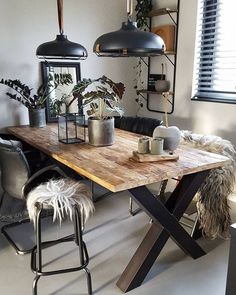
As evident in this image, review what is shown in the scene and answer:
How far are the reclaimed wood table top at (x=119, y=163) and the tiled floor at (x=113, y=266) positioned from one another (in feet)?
2.36

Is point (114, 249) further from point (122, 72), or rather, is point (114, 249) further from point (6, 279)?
point (122, 72)

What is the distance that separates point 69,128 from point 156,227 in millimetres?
1126

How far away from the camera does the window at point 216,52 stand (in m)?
2.91

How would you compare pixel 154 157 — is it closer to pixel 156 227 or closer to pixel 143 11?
pixel 156 227

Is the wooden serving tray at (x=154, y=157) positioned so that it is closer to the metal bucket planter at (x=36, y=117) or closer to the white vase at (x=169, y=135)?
the white vase at (x=169, y=135)

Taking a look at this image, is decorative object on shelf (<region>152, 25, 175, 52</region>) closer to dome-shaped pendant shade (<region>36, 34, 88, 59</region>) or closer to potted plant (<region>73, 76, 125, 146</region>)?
dome-shaped pendant shade (<region>36, 34, 88, 59</region>)

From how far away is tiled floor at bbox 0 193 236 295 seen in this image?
1808mm

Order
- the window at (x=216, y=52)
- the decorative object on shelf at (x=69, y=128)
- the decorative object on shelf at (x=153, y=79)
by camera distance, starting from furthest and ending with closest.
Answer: the decorative object on shelf at (x=153, y=79) < the window at (x=216, y=52) < the decorative object on shelf at (x=69, y=128)

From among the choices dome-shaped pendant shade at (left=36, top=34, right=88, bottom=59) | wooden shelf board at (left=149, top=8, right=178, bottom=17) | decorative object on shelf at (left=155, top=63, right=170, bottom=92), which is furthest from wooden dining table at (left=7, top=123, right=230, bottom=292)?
wooden shelf board at (left=149, top=8, right=178, bottom=17)

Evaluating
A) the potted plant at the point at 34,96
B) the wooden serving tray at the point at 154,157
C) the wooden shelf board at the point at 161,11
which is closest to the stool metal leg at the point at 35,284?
the wooden serving tray at the point at 154,157

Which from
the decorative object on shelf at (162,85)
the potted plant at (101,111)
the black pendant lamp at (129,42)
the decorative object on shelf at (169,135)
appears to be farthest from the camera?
the decorative object on shelf at (162,85)

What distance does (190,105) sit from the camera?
335 cm

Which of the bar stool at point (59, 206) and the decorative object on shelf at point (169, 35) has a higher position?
the decorative object on shelf at point (169, 35)

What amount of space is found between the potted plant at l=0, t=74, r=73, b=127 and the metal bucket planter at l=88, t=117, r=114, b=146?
100 centimetres
